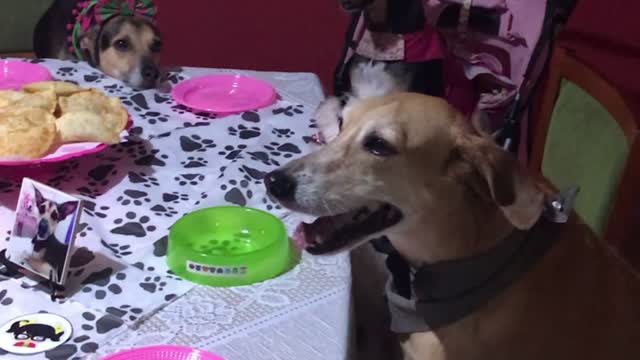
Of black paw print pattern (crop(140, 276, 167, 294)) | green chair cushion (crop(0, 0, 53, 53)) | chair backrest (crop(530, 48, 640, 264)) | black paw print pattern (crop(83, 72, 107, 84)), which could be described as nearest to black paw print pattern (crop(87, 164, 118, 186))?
black paw print pattern (crop(140, 276, 167, 294))

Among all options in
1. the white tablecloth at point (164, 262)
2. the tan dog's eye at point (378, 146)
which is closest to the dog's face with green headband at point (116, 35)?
the white tablecloth at point (164, 262)

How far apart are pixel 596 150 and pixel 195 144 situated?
754 mm

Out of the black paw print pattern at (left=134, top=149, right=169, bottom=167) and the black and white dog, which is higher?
the black and white dog

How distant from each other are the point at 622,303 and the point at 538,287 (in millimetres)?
128

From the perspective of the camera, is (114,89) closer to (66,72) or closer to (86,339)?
(66,72)

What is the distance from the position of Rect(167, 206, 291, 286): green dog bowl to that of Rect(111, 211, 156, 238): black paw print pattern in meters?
0.06

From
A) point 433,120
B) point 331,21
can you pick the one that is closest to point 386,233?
point 433,120

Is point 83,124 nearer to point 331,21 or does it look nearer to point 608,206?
point 608,206

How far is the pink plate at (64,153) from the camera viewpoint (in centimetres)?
126

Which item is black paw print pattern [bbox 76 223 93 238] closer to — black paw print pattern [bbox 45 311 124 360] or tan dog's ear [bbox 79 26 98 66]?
black paw print pattern [bbox 45 311 124 360]

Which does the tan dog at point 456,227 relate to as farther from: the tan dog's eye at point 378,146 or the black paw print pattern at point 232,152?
the black paw print pattern at point 232,152

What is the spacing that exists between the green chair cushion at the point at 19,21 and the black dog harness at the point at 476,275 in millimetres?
1865

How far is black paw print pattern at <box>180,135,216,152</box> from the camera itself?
5.00 ft

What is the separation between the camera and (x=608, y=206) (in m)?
1.46
